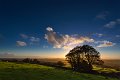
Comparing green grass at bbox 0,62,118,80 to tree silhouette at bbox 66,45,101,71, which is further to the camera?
tree silhouette at bbox 66,45,101,71

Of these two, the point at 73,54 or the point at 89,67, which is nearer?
the point at 89,67

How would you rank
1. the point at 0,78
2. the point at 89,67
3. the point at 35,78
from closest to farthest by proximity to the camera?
the point at 0,78
the point at 35,78
the point at 89,67

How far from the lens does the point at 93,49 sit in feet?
314

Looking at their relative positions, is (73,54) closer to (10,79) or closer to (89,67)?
(89,67)

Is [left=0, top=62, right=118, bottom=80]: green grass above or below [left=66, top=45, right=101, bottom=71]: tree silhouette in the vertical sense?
below

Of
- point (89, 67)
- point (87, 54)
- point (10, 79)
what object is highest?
point (87, 54)

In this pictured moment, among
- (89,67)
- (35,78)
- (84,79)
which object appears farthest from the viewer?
(89,67)

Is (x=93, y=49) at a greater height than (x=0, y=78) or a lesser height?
greater

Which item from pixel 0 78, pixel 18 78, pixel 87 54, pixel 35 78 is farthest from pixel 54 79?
pixel 87 54

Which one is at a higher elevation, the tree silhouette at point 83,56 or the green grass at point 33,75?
the tree silhouette at point 83,56

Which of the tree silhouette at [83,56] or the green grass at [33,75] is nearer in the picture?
the green grass at [33,75]

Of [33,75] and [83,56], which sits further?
[83,56]

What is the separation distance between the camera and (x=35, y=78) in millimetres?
39906

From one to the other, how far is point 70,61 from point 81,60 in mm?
5147
